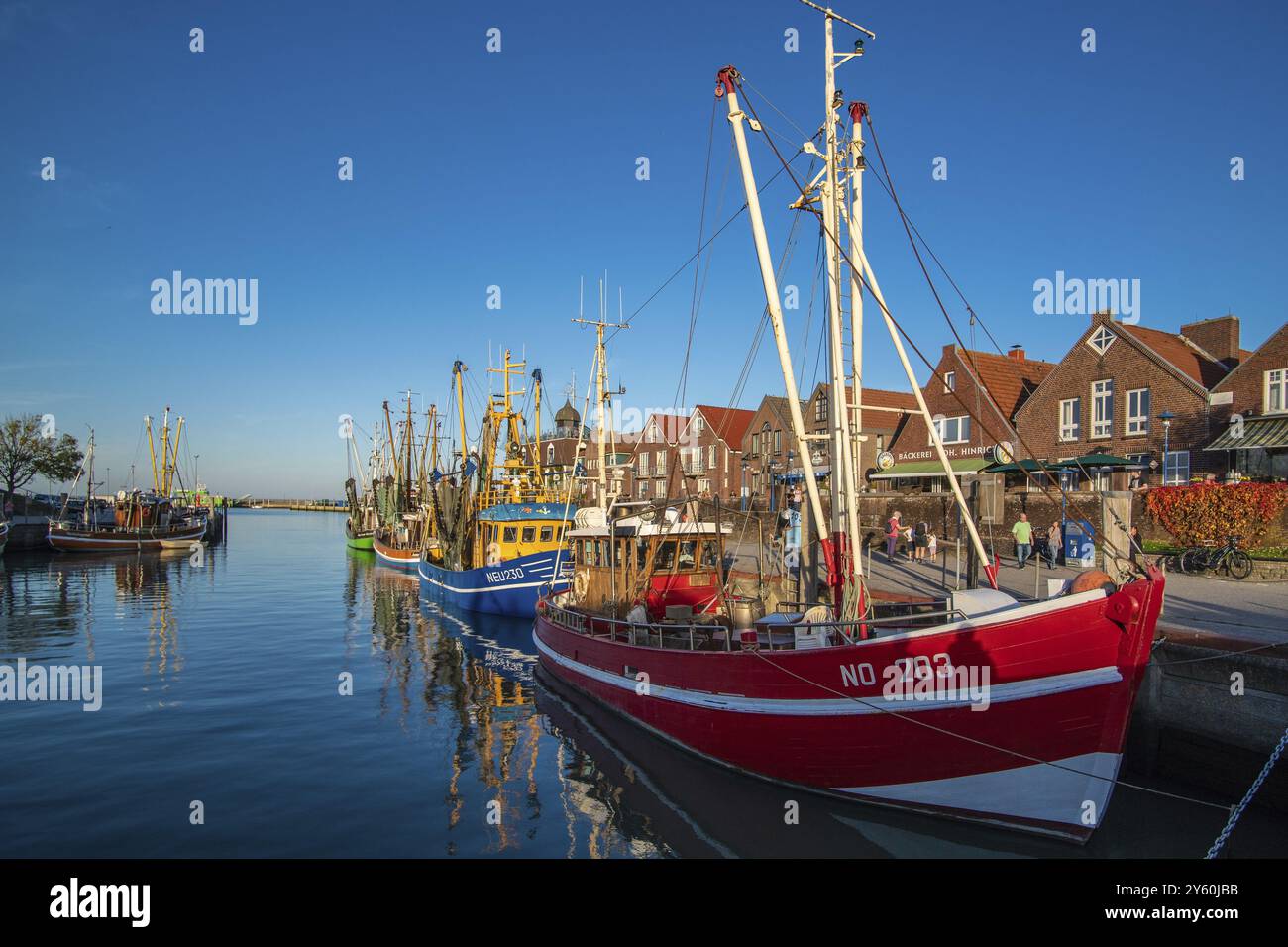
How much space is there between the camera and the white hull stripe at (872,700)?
8.56 m

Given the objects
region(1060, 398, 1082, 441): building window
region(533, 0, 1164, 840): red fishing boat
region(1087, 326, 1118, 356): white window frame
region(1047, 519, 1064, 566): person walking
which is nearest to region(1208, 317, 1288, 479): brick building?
region(1087, 326, 1118, 356): white window frame

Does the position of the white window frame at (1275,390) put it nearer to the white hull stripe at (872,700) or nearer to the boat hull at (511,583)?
the white hull stripe at (872,700)

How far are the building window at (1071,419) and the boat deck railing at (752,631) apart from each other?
2644 centimetres

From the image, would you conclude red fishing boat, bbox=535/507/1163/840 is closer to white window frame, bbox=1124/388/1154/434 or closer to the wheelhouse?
the wheelhouse

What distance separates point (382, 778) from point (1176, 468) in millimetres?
32015

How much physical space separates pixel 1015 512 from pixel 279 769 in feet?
82.7

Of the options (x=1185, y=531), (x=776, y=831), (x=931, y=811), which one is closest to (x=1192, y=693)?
(x=931, y=811)

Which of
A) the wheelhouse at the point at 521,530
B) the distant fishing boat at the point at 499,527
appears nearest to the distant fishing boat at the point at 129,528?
the distant fishing boat at the point at 499,527

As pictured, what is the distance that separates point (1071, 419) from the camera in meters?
34.4

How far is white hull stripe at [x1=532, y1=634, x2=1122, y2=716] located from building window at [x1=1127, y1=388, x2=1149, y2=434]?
1115 inches

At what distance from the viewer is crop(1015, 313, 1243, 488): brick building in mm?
29500
